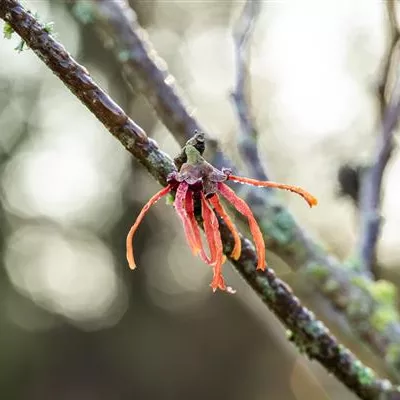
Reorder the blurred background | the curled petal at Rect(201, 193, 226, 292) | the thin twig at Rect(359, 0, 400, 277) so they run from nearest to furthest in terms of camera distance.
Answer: the curled petal at Rect(201, 193, 226, 292)
the thin twig at Rect(359, 0, 400, 277)
the blurred background

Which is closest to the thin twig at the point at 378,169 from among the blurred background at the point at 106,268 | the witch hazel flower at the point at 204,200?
the witch hazel flower at the point at 204,200

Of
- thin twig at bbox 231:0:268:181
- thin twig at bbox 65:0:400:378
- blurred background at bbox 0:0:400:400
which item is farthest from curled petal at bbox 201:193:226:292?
blurred background at bbox 0:0:400:400

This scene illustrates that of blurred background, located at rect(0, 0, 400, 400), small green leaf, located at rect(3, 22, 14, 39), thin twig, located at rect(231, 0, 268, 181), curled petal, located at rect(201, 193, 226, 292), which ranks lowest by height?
curled petal, located at rect(201, 193, 226, 292)

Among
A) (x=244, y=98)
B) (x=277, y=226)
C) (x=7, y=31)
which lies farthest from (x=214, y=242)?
(x=244, y=98)

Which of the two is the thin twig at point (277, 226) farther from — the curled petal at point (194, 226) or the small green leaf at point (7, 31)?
the curled petal at point (194, 226)

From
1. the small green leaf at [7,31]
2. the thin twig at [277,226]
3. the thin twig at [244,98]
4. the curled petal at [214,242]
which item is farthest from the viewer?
the thin twig at [244,98]

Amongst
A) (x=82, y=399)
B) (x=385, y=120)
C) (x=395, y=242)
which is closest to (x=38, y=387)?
(x=82, y=399)

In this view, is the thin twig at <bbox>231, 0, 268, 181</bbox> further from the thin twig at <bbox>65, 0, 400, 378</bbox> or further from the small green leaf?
the small green leaf
